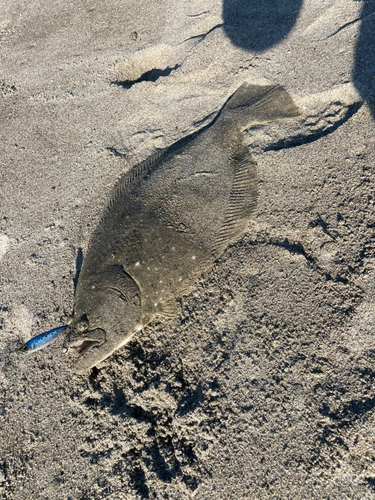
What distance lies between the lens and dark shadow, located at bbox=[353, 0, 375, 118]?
10.6 feet

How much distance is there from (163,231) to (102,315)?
35.4 inches

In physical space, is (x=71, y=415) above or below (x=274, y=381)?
below

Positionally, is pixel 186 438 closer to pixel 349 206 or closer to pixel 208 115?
pixel 349 206

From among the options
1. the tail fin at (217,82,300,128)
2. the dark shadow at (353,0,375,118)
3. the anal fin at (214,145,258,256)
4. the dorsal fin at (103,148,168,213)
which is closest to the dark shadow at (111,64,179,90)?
the tail fin at (217,82,300,128)

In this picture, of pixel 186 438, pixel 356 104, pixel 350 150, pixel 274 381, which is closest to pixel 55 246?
pixel 186 438

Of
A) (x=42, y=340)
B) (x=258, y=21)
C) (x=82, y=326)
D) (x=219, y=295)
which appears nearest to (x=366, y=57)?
(x=258, y=21)

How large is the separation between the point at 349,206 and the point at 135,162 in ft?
7.29

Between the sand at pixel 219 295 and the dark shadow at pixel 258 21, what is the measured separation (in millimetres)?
27

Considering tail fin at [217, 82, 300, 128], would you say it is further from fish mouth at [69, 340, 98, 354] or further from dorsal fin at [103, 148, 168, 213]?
fish mouth at [69, 340, 98, 354]

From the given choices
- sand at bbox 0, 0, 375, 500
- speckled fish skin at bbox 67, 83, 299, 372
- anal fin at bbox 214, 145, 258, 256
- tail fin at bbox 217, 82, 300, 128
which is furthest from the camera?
tail fin at bbox 217, 82, 300, 128

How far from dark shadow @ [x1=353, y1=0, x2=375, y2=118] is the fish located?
3544 millimetres

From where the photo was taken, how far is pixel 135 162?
355 centimetres

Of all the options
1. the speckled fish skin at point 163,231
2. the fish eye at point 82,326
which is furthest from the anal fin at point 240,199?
the fish eye at point 82,326

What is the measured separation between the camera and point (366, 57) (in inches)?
135
